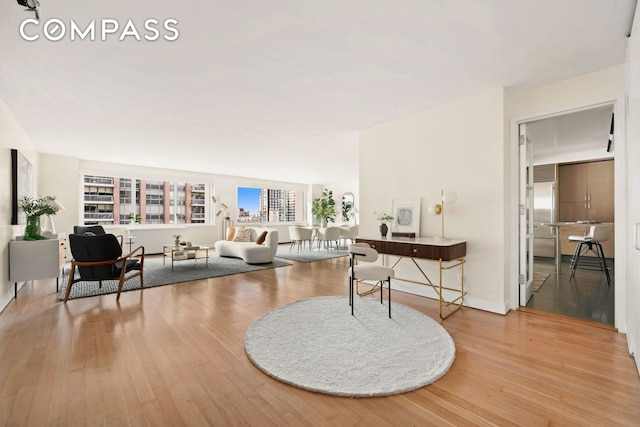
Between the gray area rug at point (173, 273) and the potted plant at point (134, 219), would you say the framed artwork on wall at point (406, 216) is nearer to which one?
the gray area rug at point (173, 273)

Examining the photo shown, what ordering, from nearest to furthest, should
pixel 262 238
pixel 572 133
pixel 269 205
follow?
1. pixel 572 133
2. pixel 262 238
3. pixel 269 205

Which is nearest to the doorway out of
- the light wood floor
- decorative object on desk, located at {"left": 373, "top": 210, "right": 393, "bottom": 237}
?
the light wood floor

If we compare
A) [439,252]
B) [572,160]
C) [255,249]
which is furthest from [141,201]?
[572,160]

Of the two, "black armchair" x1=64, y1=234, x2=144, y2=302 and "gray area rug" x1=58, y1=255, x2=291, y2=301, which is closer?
"black armchair" x1=64, y1=234, x2=144, y2=302

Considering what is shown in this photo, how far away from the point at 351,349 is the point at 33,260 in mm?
4372

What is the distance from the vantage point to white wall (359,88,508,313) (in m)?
3.27

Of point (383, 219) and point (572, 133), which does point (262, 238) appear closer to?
point (383, 219)

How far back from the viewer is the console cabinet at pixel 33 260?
372 cm

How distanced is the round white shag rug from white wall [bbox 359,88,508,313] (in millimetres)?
1001

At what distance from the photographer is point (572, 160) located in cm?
674

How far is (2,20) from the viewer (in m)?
2.11

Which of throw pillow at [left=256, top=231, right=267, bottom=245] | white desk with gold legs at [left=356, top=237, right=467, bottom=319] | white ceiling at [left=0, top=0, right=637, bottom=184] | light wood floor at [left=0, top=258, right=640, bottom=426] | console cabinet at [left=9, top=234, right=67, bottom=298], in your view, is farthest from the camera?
throw pillow at [left=256, top=231, right=267, bottom=245]

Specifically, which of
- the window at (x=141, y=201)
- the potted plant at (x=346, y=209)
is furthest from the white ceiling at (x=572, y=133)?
the window at (x=141, y=201)

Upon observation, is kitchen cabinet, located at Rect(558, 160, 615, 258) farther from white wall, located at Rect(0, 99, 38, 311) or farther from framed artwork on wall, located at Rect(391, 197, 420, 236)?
white wall, located at Rect(0, 99, 38, 311)
